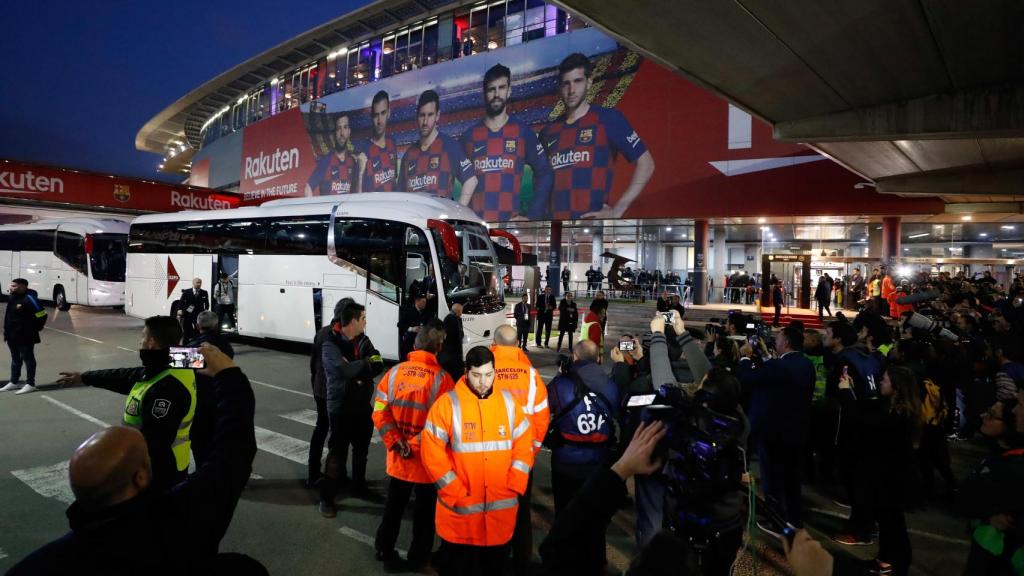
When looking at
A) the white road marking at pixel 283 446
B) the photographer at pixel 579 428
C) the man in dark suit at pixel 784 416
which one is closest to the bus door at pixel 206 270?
the white road marking at pixel 283 446

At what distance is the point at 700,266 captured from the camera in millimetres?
23781

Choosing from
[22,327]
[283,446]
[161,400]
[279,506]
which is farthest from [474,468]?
[22,327]

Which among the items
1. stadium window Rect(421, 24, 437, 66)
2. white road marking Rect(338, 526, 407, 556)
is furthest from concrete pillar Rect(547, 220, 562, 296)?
white road marking Rect(338, 526, 407, 556)

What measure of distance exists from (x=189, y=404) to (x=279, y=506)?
2.20 m

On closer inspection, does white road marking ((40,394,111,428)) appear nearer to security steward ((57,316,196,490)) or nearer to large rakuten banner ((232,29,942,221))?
security steward ((57,316,196,490))

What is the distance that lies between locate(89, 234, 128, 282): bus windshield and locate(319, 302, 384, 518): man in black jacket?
21.4m

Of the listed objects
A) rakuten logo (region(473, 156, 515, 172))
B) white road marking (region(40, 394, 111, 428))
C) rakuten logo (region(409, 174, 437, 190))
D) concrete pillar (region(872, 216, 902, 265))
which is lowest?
white road marking (region(40, 394, 111, 428))

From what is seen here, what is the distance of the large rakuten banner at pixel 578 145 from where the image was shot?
2208 cm

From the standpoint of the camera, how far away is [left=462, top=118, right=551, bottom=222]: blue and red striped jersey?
27.1 m

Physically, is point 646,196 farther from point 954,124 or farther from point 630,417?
point 630,417

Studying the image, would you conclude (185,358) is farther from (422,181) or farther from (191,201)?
(422,181)

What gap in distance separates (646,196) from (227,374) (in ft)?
77.9

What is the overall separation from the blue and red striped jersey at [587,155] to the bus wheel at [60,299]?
21873mm

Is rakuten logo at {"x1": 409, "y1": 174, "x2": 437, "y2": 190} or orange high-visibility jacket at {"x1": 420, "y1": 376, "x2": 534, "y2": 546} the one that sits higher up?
rakuten logo at {"x1": 409, "y1": 174, "x2": 437, "y2": 190}
